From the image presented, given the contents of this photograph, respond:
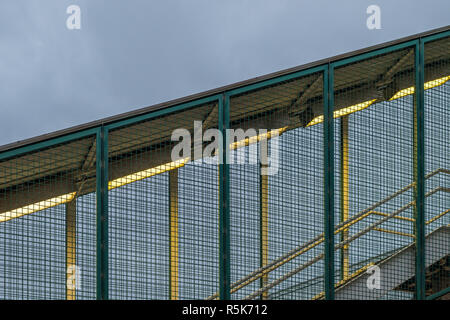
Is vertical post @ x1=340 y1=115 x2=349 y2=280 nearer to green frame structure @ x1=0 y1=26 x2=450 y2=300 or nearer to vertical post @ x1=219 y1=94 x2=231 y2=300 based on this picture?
green frame structure @ x1=0 y1=26 x2=450 y2=300

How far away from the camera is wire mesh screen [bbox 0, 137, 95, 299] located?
6941 millimetres

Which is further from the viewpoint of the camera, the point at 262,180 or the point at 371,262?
the point at 371,262

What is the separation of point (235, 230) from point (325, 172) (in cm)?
131


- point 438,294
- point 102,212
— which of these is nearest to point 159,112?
point 102,212

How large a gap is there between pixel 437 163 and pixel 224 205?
295 centimetres

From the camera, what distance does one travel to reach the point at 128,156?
24.9ft

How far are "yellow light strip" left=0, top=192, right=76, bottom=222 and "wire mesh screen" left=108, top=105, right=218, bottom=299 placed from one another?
53cm

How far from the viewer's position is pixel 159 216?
24.4 feet

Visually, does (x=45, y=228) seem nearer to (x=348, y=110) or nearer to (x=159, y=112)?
(x=159, y=112)

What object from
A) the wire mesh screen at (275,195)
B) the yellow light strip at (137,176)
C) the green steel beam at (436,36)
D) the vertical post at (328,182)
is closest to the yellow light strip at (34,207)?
the yellow light strip at (137,176)

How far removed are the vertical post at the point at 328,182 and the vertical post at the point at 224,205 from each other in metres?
1.20

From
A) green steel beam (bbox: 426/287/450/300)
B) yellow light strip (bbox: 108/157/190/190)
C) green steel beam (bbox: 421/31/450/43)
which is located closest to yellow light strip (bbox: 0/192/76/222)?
yellow light strip (bbox: 108/157/190/190)

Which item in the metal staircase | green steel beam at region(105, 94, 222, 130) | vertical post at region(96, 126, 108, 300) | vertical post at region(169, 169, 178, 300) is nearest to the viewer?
vertical post at region(96, 126, 108, 300)
